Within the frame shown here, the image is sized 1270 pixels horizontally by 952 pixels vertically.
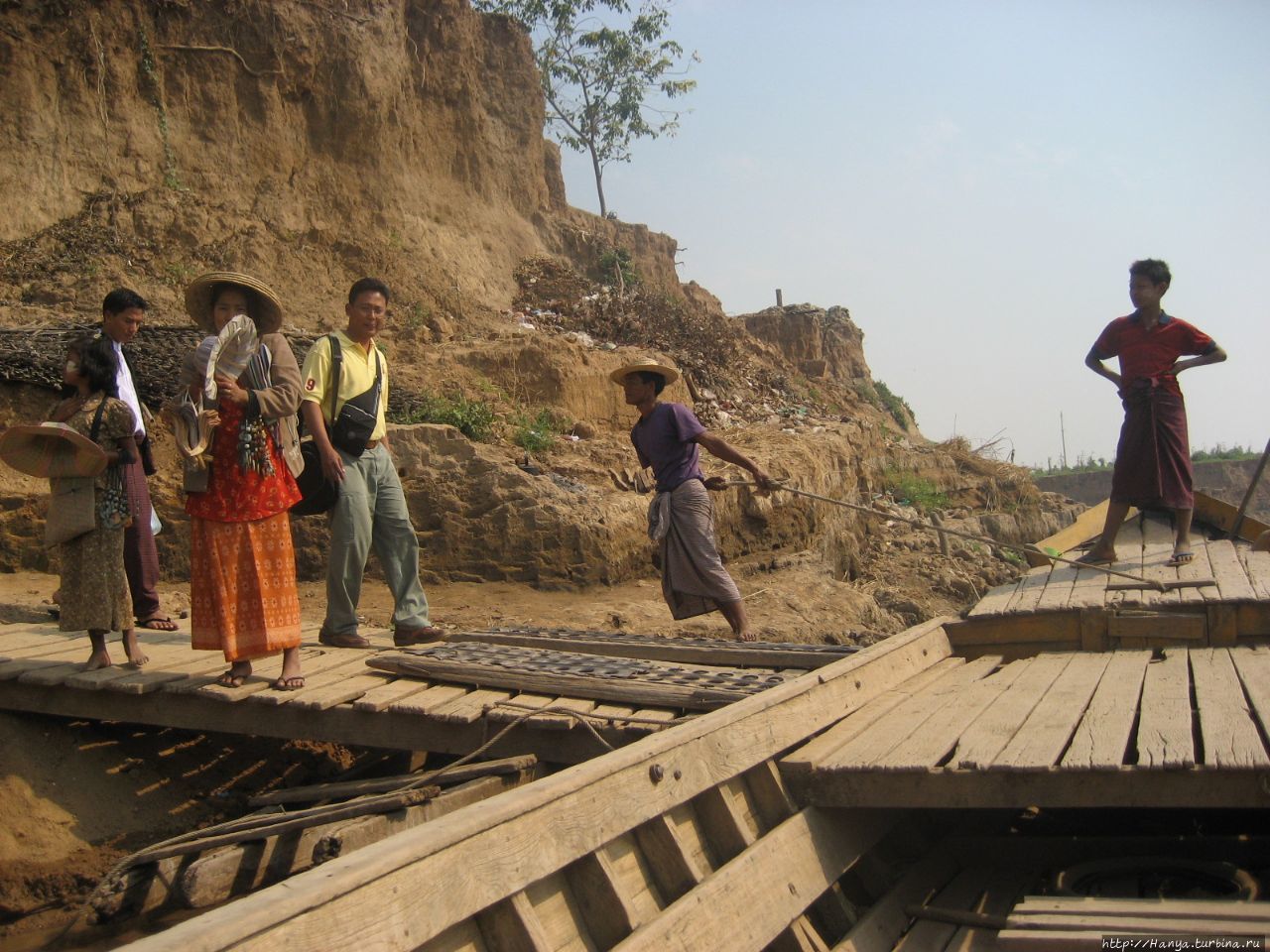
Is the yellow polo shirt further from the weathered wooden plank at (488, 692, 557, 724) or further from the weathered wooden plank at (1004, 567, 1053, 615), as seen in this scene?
the weathered wooden plank at (1004, 567, 1053, 615)

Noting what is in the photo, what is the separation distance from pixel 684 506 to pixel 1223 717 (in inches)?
122

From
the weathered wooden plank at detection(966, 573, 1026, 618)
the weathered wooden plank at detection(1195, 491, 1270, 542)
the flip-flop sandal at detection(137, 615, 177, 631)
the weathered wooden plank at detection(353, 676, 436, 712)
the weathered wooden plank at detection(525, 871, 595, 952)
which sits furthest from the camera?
the weathered wooden plank at detection(1195, 491, 1270, 542)

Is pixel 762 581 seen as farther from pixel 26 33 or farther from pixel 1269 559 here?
pixel 26 33

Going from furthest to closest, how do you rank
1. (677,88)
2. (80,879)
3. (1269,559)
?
1. (677,88)
2. (1269,559)
3. (80,879)

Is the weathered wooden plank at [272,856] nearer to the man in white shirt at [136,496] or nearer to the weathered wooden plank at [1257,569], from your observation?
the man in white shirt at [136,496]

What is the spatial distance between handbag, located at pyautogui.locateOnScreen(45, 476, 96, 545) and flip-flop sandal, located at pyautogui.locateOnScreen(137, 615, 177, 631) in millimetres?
1128

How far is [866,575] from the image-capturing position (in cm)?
1165

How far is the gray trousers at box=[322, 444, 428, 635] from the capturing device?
4.79 m

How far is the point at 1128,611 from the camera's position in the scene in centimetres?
474

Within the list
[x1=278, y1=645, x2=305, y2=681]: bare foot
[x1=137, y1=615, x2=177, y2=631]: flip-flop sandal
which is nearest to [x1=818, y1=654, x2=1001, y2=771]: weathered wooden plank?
[x1=278, y1=645, x2=305, y2=681]: bare foot

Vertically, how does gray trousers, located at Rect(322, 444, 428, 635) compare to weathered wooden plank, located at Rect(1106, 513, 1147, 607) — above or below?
above

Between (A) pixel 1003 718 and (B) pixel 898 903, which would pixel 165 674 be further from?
(A) pixel 1003 718

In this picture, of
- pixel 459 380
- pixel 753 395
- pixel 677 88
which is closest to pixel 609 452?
pixel 459 380

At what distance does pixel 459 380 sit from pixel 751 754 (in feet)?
24.8
